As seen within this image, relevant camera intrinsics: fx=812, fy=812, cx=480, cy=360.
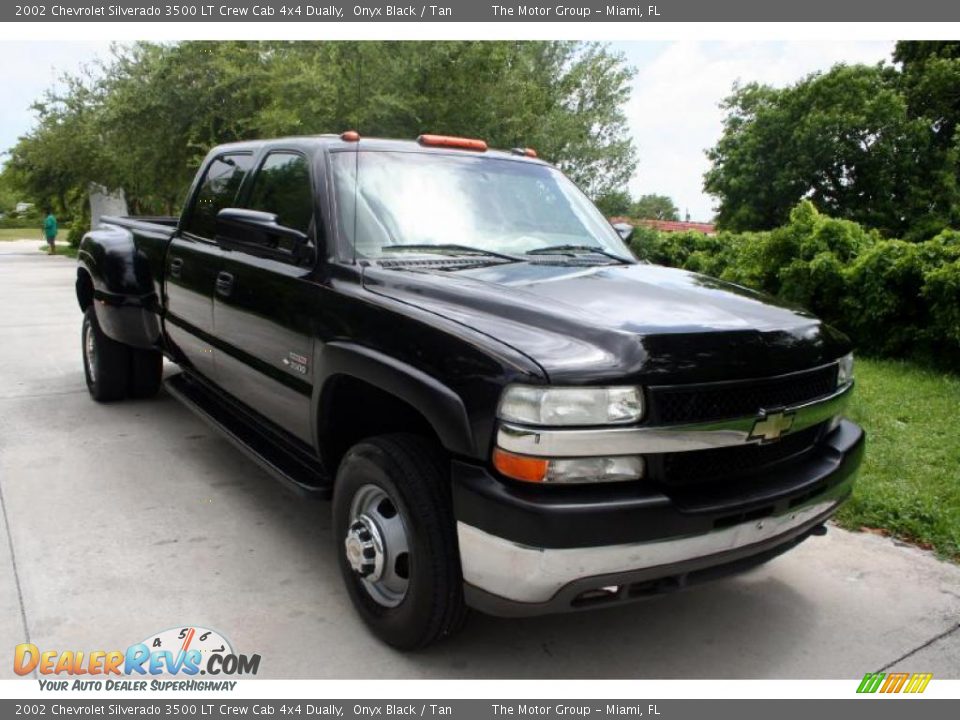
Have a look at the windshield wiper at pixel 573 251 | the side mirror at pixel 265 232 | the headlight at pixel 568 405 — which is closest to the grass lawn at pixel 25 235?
the side mirror at pixel 265 232

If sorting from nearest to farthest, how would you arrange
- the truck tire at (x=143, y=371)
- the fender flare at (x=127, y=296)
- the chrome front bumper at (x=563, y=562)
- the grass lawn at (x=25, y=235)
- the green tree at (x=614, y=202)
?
the chrome front bumper at (x=563, y=562), the fender flare at (x=127, y=296), the truck tire at (x=143, y=371), the green tree at (x=614, y=202), the grass lawn at (x=25, y=235)

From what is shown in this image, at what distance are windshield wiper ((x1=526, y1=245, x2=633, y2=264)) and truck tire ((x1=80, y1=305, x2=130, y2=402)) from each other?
12.6 ft

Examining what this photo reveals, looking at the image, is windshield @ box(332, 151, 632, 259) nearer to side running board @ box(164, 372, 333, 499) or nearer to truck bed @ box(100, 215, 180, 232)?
side running board @ box(164, 372, 333, 499)

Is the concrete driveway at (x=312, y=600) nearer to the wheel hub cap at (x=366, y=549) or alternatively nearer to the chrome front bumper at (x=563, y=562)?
the wheel hub cap at (x=366, y=549)

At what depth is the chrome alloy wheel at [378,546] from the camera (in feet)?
9.43

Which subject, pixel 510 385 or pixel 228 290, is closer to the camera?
pixel 510 385

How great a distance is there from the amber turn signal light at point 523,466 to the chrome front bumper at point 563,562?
0.19 meters

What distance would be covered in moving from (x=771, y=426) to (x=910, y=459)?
2.85m

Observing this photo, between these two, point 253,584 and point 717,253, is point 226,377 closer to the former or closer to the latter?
point 253,584

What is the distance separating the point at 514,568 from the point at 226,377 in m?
2.53

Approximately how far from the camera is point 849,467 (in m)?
3.09

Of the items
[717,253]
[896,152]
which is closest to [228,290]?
[717,253]

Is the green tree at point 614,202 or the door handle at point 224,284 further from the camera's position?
the green tree at point 614,202

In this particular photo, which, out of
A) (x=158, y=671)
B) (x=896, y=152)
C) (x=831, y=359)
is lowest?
(x=158, y=671)
